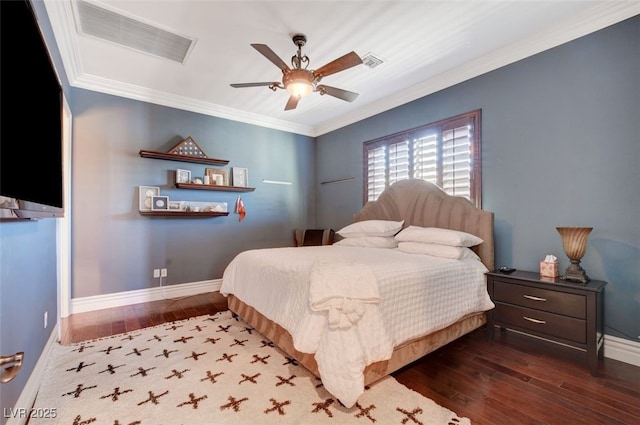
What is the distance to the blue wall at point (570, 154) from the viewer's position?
2230 mm

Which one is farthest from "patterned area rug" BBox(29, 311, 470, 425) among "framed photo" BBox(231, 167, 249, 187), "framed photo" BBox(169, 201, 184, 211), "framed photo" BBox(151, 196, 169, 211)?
"framed photo" BBox(231, 167, 249, 187)

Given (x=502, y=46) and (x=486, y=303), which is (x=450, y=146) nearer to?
→ (x=502, y=46)

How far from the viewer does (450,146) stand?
340cm

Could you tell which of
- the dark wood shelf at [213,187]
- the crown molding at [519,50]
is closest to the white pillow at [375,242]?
the crown molding at [519,50]

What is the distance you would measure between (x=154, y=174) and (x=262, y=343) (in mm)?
2865

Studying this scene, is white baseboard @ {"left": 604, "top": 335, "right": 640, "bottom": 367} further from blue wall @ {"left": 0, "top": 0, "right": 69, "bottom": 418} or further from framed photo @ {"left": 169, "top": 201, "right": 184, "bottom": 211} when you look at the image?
framed photo @ {"left": 169, "top": 201, "right": 184, "bottom": 211}

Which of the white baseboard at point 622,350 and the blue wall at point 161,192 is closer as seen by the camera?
the white baseboard at point 622,350

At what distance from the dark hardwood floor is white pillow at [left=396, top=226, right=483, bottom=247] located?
2.92 feet

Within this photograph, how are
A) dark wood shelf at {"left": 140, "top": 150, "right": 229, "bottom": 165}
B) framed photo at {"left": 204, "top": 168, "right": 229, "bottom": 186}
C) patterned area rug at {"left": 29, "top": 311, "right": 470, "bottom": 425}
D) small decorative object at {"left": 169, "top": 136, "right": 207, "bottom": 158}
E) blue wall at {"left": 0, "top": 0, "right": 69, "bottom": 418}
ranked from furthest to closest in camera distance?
framed photo at {"left": 204, "top": 168, "right": 229, "bottom": 186}, small decorative object at {"left": 169, "top": 136, "right": 207, "bottom": 158}, dark wood shelf at {"left": 140, "top": 150, "right": 229, "bottom": 165}, patterned area rug at {"left": 29, "top": 311, "right": 470, "bottom": 425}, blue wall at {"left": 0, "top": 0, "right": 69, "bottom": 418}

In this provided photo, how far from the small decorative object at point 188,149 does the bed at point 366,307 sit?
2.00 m

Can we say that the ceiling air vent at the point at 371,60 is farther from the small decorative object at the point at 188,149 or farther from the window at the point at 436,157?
the small decorative object at the point at 188,149

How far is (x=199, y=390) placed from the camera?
1.82 m

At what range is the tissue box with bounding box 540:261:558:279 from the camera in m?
2.39

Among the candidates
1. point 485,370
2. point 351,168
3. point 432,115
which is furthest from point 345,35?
point 485,370
